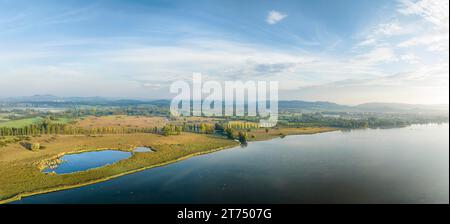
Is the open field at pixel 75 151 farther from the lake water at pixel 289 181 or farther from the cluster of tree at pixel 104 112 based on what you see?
the cluster of tree at pixel 104 112

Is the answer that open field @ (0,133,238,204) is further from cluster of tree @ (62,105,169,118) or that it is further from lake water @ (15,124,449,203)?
cluster of tree @ (62,105,169,118)

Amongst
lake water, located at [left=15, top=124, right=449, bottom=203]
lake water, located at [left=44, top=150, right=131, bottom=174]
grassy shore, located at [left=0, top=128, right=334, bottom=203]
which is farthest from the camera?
lake water, located at [left=44, top=150, right=131, bottom=174]

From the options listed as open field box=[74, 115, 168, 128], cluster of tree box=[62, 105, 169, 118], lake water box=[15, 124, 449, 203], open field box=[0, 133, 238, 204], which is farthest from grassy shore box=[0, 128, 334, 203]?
cluster of tree box=[62, 105, 169, 118]

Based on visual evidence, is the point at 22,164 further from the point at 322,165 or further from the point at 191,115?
the point at 191,115

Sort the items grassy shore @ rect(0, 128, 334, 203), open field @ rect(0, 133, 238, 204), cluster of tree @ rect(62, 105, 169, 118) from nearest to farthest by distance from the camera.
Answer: grassy shore @ rect(0, 128, 334, 203)
open field @ rect(0, 133, 238, 204)
cluster of tree @ rect(62, 105, 169, 118)

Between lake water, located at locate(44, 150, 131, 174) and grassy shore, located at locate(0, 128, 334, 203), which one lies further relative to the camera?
lake water, located at locate(44, 150, 131, 174)

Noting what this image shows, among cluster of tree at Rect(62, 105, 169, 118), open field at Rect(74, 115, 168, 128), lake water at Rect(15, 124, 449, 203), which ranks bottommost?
lake water at Rect(15, 124, 449, 203)
